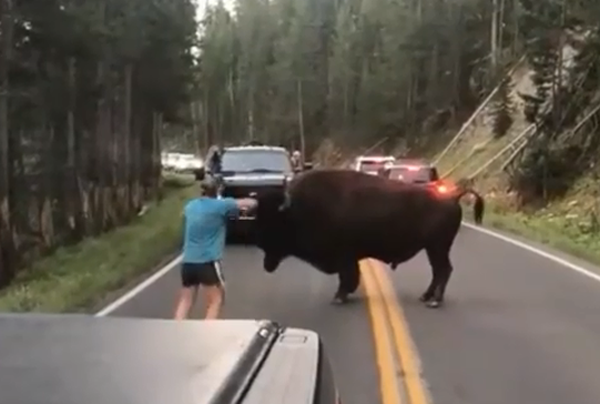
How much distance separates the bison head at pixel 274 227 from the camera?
16.0m

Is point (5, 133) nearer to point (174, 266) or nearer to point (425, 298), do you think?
point (174, 266)

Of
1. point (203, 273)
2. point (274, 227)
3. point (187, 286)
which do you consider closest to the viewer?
point (203, 273)

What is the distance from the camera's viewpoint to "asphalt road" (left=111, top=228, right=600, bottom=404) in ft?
35.0

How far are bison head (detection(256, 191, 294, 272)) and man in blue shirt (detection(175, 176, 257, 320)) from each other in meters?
3.97

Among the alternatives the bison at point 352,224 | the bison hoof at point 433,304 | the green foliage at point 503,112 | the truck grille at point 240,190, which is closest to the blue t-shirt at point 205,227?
the bison at point 352,224

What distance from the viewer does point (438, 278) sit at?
16.5m

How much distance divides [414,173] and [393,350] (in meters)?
23.2

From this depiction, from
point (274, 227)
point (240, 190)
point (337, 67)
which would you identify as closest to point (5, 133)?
point (240, 190)

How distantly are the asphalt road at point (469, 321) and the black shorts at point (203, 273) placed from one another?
4.53 feet

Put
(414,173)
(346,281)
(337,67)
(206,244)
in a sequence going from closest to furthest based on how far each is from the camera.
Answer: (206,244), (346,281), (414,173), (337,67)

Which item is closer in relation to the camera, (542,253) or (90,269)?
(90,269)

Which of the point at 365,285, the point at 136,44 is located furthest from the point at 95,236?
the point at 365,285

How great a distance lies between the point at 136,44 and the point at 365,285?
2313cm

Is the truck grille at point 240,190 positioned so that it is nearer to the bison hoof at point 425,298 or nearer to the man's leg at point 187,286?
the bison hoof at point 425,298
